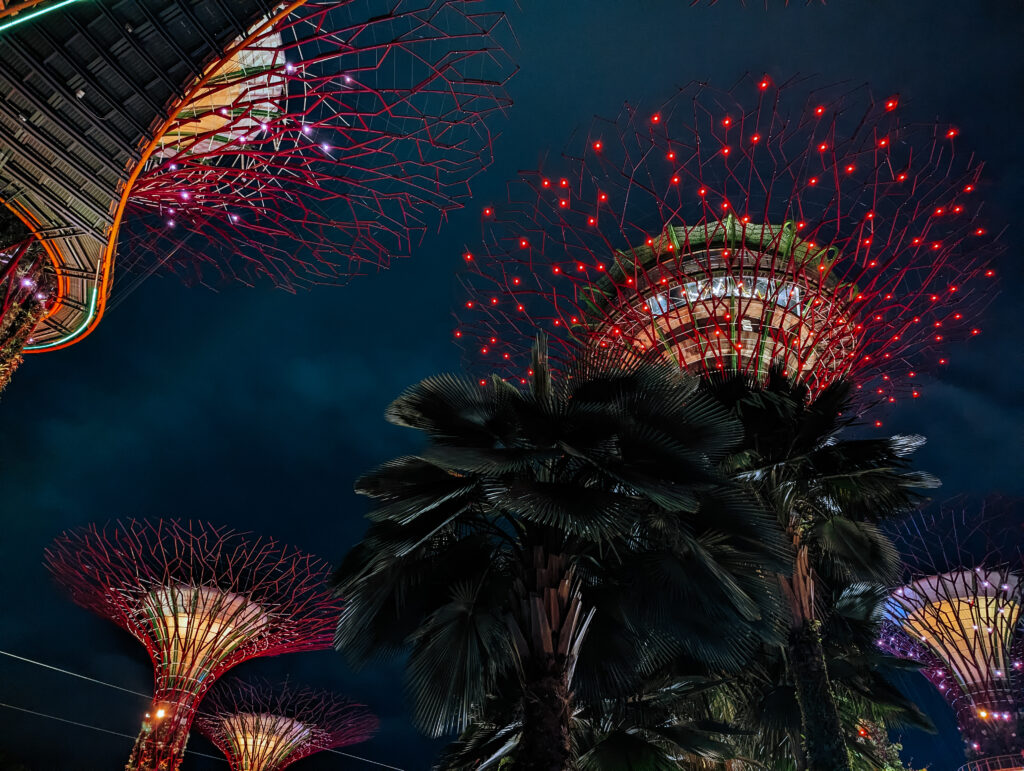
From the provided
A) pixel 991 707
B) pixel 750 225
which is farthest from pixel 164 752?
→ pixel 991 707

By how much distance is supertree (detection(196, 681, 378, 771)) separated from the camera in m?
28.5

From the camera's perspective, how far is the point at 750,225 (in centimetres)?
2042

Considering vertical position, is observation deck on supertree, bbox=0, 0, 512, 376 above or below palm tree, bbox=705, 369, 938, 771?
above

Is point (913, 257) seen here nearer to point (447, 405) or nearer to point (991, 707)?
point (447, 405)

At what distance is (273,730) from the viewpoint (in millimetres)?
28781

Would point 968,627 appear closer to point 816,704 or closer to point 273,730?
point 816,704

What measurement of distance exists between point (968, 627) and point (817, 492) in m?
24.9

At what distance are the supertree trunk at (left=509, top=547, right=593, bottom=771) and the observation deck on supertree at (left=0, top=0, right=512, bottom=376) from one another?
724 centimetres

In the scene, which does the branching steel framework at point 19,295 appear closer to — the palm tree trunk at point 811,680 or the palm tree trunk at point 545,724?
the palm tree trunk at point 545,724

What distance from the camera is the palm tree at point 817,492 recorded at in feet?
27.9

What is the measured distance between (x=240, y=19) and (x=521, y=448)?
282 inches

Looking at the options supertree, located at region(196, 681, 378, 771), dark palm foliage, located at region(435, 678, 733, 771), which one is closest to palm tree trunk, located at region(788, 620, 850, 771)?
dark palm foliage, located at region(435, 678, 733, 771)

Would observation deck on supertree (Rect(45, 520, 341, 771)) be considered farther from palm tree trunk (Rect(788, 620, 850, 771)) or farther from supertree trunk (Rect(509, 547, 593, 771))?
supertree trunk (Rect(509, 547, 593, 771))

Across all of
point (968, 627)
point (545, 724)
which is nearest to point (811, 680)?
point (545, 724)
